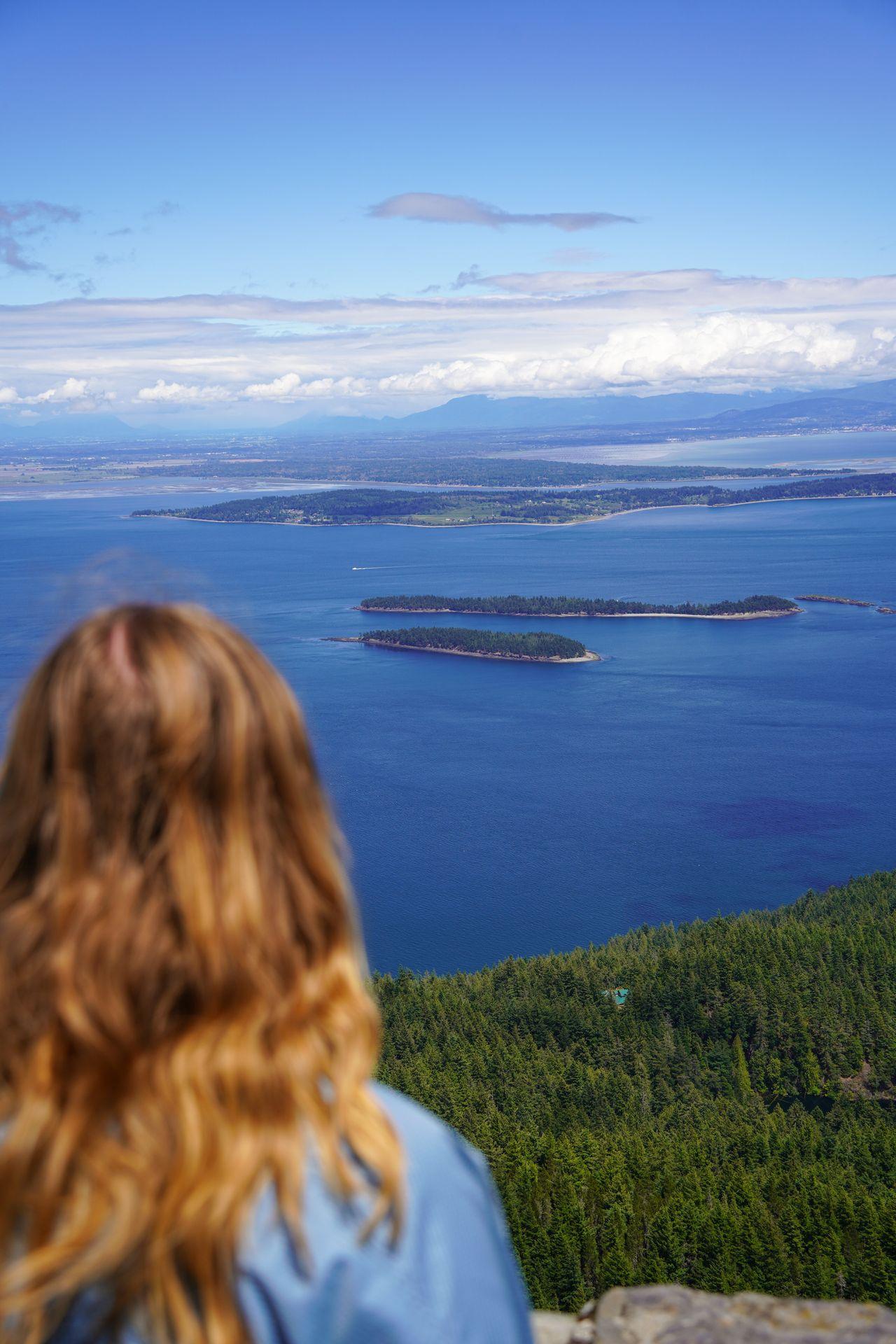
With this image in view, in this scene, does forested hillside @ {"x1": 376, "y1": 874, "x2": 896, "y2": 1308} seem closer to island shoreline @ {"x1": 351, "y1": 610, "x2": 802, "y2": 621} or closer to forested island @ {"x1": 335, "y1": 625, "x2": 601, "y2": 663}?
forested island @ {"x1": 335, "y1": 625, "x2": 601, "y2": 663}

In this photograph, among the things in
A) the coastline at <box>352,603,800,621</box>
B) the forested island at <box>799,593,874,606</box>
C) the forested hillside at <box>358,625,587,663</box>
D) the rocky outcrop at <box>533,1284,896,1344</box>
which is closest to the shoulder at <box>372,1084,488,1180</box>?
the rocky outcrop at <box>533,1284,896,1344</box>

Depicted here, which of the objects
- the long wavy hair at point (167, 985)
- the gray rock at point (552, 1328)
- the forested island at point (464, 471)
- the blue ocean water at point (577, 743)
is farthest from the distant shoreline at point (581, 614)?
the forested island at point (464, 471)

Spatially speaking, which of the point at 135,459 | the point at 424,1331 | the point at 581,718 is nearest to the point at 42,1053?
the point at 424,1331

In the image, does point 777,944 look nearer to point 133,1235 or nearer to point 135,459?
point 133,1235

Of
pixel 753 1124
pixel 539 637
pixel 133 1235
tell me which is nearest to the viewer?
pixel 133 1235

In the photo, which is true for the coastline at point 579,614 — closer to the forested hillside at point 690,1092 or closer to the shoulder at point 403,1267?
the forested hillside at point 690,1092

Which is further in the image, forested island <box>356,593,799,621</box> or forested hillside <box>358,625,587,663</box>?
forested island <box>356,593,799,621</box>

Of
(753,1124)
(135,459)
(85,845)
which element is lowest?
(753,1124)
